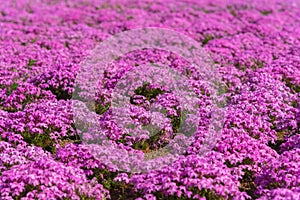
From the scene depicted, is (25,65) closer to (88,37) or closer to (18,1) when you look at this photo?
(88,37)

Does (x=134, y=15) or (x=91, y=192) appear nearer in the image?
(x=91, y=192)

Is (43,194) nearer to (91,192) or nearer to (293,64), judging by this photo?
(91,192)

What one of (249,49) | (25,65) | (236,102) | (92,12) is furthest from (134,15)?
(236,102)

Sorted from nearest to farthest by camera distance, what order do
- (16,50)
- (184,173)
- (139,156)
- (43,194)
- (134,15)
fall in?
(43,194)
(184,173)
(139,156)
(16,50)
(134,15)

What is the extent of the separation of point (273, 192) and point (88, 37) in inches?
509

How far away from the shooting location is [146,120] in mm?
10758

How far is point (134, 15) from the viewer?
2353cm

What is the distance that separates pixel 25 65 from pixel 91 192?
27.6 feet

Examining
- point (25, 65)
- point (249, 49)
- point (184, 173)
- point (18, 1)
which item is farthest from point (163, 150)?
point (18, 1)

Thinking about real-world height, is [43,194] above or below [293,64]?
below

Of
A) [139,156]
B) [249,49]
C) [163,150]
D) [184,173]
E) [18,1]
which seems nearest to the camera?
[184,173]

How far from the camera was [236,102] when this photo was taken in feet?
40.2

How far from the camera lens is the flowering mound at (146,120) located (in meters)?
8.24

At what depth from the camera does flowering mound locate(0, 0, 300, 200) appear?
8.24 m
